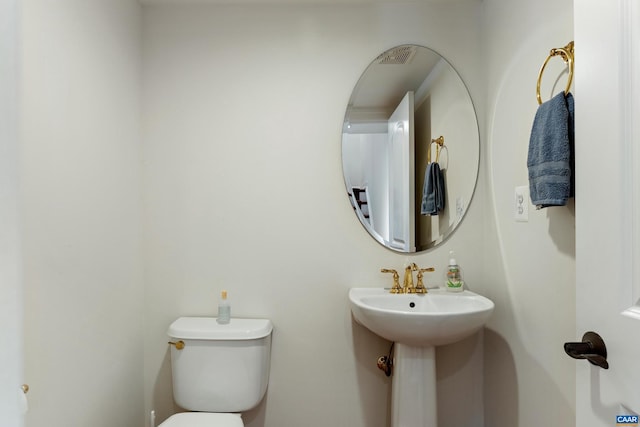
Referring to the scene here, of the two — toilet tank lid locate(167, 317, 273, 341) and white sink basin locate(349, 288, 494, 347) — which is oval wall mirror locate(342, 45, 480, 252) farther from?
toilet tank lid locate(167, 317, 273, 341)

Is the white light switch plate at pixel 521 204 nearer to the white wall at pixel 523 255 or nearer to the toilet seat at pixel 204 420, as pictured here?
the white wall at pixel 523 255

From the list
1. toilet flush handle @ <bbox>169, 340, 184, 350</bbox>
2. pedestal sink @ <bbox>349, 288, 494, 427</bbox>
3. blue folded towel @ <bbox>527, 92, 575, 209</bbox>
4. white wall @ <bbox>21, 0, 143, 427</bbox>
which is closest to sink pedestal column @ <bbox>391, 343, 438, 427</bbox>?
pedestal sink @ <bbox>349, 288, 494, 427</bbox>

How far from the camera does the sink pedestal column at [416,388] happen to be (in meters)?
1.46

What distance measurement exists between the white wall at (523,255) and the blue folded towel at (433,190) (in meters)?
0.22

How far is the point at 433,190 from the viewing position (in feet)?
5.62

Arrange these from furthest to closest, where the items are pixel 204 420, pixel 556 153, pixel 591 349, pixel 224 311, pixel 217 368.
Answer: pixel 224 311 → pixel 217 368 → pixel 204 420 → pixel 556 153 → pixel 591 349

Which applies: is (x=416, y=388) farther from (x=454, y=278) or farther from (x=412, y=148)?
(x=412, y=148)

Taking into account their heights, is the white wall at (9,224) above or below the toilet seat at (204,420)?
above

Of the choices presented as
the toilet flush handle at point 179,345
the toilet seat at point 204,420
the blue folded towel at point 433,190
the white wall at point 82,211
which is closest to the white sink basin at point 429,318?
the blue folded towel at point 433,190

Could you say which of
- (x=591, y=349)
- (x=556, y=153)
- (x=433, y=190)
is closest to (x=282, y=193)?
(x=433, y=190)

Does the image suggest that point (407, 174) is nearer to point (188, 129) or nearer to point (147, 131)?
point (188, 129)

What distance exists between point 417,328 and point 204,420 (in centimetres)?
89

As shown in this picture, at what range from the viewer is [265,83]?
173 cm

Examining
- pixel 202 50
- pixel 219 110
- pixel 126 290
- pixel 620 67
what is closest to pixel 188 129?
pixel 219 110
